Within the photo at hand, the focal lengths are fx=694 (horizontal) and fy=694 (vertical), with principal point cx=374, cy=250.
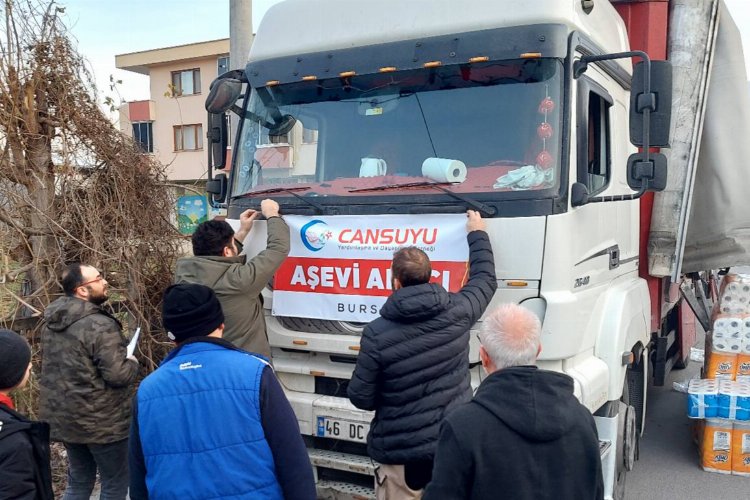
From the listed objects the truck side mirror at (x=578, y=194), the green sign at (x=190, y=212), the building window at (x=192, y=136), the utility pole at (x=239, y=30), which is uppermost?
the building window at (x=192, y=136)

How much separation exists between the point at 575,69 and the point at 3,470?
3185 mm

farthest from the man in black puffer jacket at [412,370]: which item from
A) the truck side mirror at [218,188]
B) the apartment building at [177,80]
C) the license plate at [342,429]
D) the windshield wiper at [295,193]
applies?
the apartment building at [177,80]

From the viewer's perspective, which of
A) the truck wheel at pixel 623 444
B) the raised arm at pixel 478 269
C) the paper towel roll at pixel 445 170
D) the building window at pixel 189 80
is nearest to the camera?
the raised arm at pixel 478 269

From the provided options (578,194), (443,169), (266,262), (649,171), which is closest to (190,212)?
(266,262)

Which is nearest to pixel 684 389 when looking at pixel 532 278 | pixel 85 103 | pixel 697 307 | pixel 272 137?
pixel 697 307

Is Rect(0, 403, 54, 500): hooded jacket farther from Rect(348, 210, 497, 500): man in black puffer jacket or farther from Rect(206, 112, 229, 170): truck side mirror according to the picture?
Rect(206, 112, 229, 170): truck side mirror

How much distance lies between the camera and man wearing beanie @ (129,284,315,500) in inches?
86.6

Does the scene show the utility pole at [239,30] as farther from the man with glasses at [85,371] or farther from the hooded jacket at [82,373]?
the hooded jacket at [82,373]

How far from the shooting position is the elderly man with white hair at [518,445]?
2.00 m

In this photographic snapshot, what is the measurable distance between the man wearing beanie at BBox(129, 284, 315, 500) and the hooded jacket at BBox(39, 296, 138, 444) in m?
1.32

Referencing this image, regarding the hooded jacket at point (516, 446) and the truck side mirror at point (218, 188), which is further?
the truck side mirror at point (218, 188)

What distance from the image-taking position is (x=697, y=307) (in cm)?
632

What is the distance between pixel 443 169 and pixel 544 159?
54 centimetres

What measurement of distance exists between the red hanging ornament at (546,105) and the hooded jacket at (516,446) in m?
2.01
